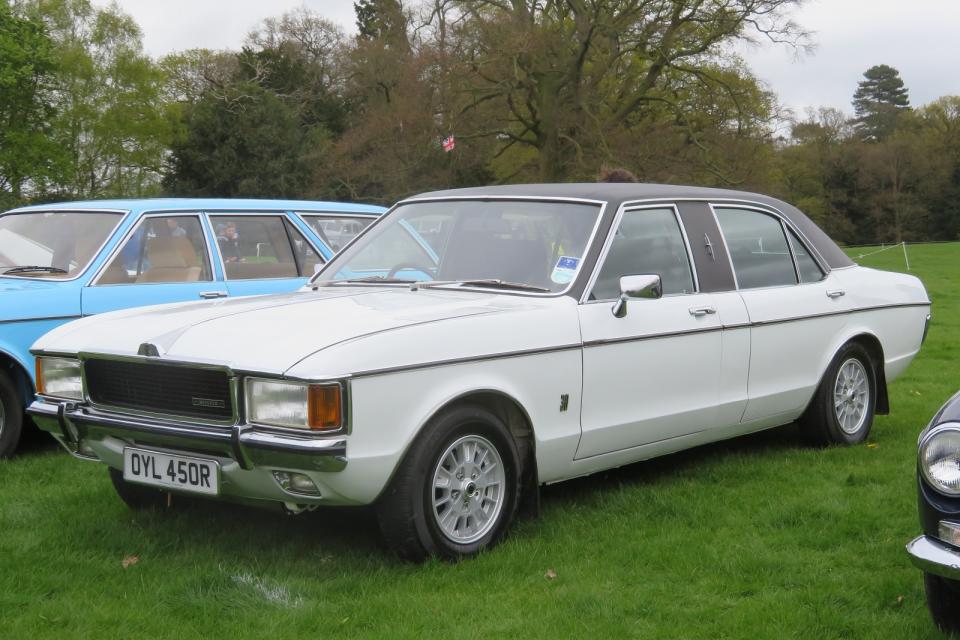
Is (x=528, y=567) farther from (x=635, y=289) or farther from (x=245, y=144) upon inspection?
(x=245, y=144)

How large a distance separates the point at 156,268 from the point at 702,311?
3.71 meters

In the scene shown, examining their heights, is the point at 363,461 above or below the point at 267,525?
above

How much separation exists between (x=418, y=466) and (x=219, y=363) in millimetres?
884

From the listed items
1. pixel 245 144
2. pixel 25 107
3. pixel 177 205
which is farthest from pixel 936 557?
pixel 25 107

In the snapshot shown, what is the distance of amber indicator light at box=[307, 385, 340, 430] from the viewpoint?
4.14 meters

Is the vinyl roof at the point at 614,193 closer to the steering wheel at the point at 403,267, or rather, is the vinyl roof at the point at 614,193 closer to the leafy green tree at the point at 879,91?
the steering wheel at the point at 403,267

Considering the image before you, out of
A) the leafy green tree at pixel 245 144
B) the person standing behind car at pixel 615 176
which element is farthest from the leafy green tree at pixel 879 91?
the person standing behind car at pixel 615 176

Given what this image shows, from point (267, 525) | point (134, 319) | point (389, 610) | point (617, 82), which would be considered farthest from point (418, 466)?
point (617, 82)

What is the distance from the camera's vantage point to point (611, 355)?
5309 millimetres

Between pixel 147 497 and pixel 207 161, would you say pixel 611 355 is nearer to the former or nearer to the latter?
pixel 147 497

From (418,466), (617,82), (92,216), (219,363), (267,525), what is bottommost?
(267,525)

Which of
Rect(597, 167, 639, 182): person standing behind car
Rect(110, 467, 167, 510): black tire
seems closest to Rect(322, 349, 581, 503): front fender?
Rect(110, 467, 167, 510): black tire

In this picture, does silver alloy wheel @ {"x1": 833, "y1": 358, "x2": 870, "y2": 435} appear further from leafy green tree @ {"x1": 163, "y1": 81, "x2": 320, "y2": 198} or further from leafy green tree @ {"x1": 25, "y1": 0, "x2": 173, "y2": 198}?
leafy green tree @ {"x1": 25, "y1": 0, "x2": 173, "y2": 198}

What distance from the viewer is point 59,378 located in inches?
197
